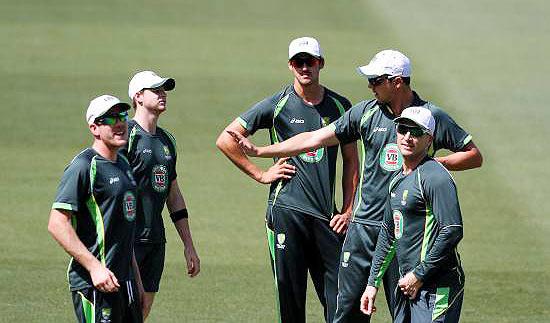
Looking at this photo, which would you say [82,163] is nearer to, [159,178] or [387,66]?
[159,178]

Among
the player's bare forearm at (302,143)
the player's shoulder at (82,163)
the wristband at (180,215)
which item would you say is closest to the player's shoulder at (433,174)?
the player's bare forearm at (302,143)

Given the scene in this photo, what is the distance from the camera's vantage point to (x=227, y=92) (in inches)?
877

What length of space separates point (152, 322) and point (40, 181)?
580 cm

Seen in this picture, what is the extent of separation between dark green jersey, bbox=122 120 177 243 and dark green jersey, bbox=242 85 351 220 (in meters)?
0.98

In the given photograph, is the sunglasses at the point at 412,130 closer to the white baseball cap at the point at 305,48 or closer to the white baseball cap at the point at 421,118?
the white baseball cap at the point at 421,118

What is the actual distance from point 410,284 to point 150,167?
2.68 meters

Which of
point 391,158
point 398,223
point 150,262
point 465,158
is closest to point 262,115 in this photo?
point 391,158

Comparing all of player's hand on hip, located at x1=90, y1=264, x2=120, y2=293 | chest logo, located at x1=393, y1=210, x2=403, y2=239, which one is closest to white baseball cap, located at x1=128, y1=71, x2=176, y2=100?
player's hand on hip, located at x1=90, y1=264, x2=120, y2=293

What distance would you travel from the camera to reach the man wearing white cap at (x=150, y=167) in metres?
10.3

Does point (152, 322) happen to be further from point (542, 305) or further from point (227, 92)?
point (227, 92)

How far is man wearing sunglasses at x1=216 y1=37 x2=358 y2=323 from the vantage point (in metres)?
10.5

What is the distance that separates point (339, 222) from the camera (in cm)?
1050

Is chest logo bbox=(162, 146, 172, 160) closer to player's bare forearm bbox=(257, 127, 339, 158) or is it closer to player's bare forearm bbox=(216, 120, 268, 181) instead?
player's bare forearm bbox=(216, 120, 268, 181)

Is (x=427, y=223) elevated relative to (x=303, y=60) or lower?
lower
